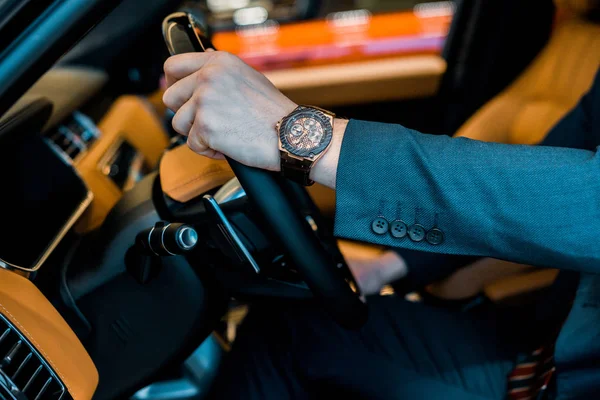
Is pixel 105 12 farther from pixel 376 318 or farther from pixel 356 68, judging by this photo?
pixel 356 68

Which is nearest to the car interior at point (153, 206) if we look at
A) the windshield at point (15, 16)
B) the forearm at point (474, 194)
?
the windshield at point (15, 16)

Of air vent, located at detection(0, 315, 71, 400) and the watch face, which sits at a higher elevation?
the watch face

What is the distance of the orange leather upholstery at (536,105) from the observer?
3.68 feet

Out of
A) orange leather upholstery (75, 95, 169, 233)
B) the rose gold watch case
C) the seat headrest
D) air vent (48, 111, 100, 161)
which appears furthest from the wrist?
the seat headrest

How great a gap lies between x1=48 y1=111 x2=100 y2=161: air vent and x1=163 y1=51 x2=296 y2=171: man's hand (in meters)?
0.64

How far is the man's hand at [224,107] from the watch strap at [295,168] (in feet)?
0.04

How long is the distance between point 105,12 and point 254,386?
67 cm

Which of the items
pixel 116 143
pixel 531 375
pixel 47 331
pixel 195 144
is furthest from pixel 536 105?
pixel 47 331

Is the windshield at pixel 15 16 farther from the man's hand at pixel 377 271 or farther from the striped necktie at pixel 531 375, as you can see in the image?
the striped necktie at pixel 531 375

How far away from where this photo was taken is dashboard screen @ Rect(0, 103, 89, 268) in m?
0.78

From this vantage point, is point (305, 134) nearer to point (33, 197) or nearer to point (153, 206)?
point (153, 206)

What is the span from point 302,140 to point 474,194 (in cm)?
23

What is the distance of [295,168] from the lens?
2.11ft

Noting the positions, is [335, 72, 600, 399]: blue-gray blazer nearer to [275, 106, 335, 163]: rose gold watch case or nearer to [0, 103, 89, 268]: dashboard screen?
[275, 106, 335, 163]: rose gold watch case
